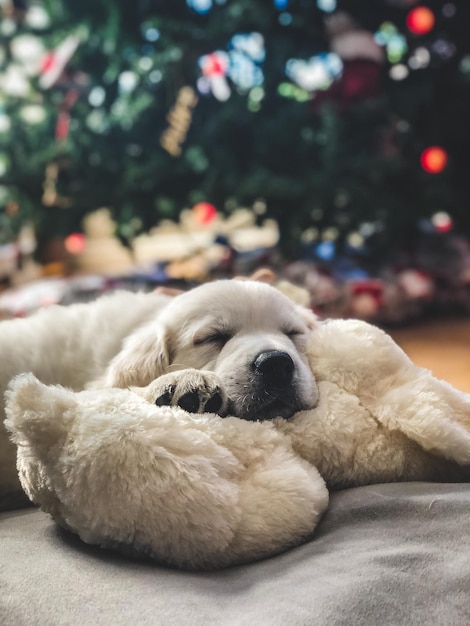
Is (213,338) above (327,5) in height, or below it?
below

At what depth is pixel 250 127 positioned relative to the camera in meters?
3.51

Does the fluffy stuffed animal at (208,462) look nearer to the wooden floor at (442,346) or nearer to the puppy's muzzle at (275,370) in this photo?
the puppy's muzzle at (275,370)

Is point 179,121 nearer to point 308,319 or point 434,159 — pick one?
point 434,159

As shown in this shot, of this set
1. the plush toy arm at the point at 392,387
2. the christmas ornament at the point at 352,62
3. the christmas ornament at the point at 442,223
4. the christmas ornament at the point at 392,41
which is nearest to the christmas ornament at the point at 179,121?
the christmas ornament at the point at 352,62

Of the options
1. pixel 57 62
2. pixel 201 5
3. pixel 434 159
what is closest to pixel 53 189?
pixel 57 62

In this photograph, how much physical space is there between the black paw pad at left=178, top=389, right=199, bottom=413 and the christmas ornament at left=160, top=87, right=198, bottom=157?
2.75 metres

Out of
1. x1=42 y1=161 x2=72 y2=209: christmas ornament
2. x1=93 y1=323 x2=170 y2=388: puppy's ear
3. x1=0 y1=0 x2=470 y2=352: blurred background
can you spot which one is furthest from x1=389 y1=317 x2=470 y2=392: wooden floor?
x1=42 y1=161 x2=72 y2=209: christmas ornament

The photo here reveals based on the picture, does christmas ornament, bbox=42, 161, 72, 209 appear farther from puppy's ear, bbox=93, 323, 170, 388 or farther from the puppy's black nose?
the puppy's black nose

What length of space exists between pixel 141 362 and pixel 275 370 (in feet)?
1.04

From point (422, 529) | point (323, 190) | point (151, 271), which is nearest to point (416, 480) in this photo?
point (422, 529)

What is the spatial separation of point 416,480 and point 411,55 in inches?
131

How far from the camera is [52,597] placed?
739 mm

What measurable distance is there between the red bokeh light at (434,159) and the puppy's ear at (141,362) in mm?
2522

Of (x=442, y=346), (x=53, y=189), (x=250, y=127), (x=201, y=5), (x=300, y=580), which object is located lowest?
(x=442, y=346)
